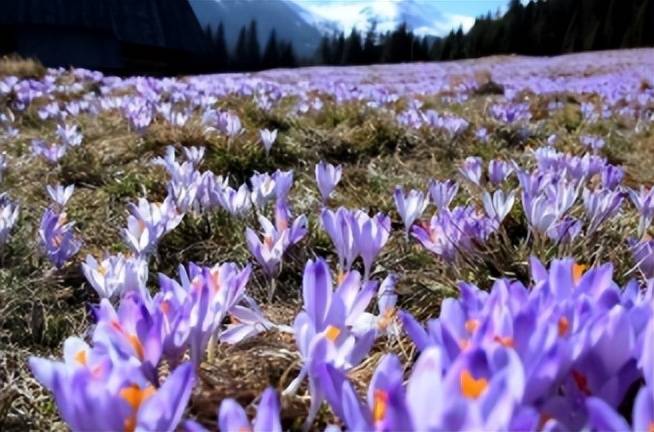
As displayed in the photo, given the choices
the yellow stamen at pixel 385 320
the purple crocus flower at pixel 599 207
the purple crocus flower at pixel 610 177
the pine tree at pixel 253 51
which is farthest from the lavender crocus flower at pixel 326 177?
the pine tree at pixel 253 51

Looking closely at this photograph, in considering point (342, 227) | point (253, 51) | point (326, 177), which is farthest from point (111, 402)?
point (253, 51)

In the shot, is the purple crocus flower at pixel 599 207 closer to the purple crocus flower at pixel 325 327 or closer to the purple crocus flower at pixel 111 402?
the purple crocus flower at pixel 325 327

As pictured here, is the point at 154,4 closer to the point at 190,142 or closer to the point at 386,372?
the point at 190,142

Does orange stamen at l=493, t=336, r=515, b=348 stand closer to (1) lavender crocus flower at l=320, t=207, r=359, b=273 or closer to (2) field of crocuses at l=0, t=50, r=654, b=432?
(2) field of crocuses at l=0, t=50, r=654, b=432

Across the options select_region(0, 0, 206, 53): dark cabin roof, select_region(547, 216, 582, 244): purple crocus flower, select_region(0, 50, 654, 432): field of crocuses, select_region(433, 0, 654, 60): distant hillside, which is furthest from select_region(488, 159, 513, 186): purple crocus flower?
select_region(433, 0, 654, 60): distant hillside

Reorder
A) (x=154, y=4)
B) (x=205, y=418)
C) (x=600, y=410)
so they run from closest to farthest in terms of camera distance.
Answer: (x=600, y=410) → (x=205, y=418) → (x=154, y=4)

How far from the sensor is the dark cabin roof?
2848cm

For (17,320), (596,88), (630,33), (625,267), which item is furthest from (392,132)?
(630,33)

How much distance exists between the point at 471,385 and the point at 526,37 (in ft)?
190

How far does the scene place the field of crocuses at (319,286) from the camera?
33.2 inches

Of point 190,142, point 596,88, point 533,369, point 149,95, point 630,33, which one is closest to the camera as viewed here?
point 533,369

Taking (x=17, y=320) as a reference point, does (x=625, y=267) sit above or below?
above

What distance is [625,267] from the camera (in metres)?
2.12

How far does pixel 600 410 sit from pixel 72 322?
5.34 feet
